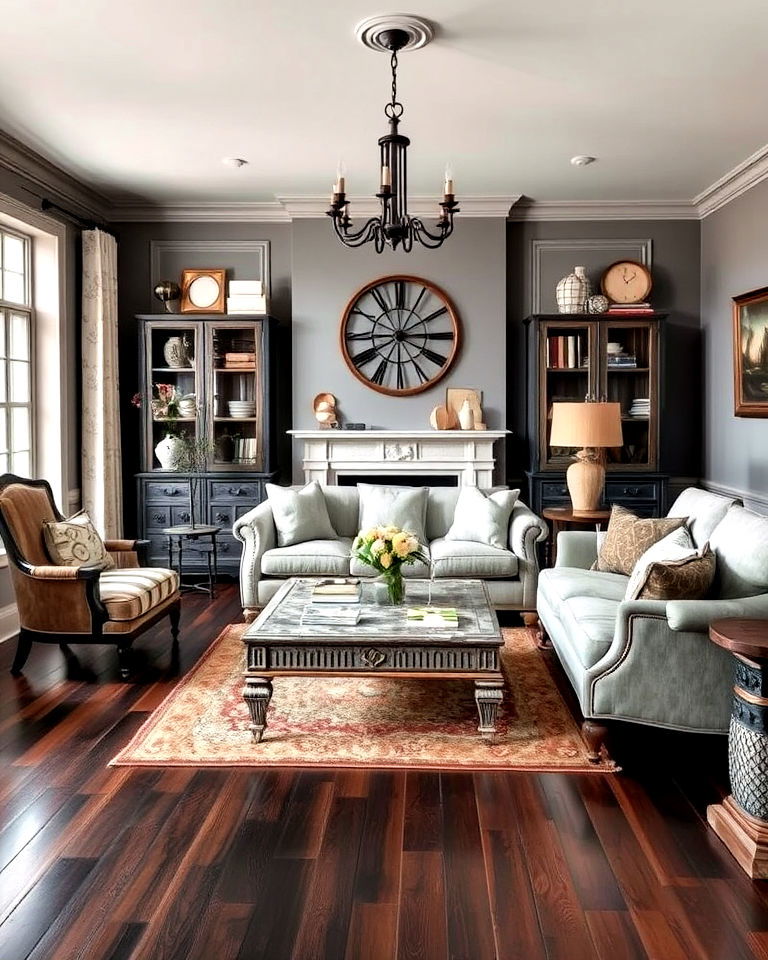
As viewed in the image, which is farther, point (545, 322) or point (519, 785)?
point (545, 322)

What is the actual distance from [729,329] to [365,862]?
5082 millimetres

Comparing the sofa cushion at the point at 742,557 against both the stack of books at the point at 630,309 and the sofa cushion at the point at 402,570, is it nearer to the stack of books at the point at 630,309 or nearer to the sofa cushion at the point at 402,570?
the sofa cushion at the point at 402,570

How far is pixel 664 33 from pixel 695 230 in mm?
3470

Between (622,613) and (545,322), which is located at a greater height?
(545,322)

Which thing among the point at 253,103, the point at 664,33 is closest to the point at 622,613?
the point at 664,33

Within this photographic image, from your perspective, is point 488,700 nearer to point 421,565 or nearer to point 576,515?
point 421,565

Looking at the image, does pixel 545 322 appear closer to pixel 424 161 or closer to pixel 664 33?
pixel 424 161

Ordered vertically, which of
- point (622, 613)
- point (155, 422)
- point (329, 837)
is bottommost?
point (329, 837)

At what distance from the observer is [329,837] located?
2.68 m

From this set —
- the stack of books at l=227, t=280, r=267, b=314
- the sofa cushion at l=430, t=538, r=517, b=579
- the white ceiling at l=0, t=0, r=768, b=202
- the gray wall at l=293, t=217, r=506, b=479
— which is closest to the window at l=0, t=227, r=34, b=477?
the white ceiling at l=0, t=0, r=768, b=202

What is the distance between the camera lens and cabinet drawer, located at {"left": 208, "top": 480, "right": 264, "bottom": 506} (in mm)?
6594

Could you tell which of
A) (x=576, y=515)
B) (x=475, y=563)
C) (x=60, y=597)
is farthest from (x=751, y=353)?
(x=60, y=597)

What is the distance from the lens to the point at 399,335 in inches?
270

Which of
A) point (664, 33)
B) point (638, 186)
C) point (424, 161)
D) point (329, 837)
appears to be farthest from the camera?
point (638, 186)
